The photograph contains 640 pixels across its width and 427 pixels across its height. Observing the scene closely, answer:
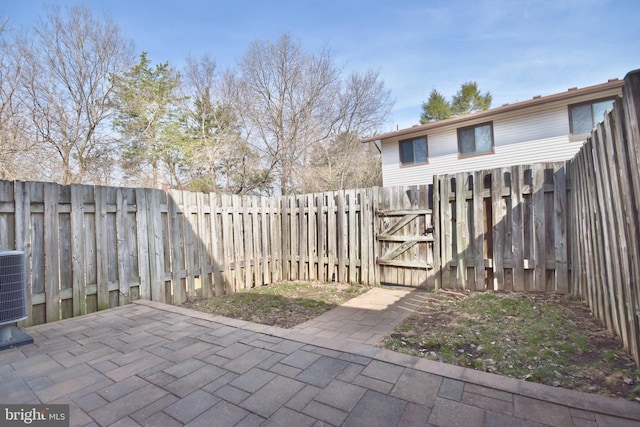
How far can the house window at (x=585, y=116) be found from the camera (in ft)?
27.6

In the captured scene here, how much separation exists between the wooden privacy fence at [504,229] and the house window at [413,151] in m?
7.03

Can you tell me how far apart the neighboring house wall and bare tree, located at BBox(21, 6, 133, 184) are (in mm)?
11781

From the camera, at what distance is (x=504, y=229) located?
4.10 meters

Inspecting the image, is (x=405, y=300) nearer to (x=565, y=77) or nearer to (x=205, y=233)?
(x=205, y=233)

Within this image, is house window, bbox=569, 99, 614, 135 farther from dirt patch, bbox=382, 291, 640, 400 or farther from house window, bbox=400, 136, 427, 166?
dirt patch, bbox=382, 291, 640, 400

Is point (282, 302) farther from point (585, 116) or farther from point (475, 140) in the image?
point (585, 116)

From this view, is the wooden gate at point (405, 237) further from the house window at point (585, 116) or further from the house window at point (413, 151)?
the house window at point (585, 116)

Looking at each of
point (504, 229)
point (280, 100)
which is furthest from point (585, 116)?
point (280, 100)

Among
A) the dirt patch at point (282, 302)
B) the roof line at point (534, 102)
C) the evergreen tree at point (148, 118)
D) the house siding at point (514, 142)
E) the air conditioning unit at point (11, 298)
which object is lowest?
the dirt patch at point (282, 302)

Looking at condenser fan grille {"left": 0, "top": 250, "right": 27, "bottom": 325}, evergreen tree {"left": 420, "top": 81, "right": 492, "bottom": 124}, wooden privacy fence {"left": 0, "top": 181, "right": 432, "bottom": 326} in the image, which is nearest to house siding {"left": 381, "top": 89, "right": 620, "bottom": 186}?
wooden privacy fence {"left": 0, "top": 181, "right": 432, "bottom": 326}

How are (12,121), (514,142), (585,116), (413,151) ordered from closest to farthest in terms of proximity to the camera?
(585,116) → (12,121) → (514,142) → (413,151)

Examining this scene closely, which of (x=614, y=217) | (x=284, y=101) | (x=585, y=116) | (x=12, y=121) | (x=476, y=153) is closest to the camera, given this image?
(x=614, y=217)

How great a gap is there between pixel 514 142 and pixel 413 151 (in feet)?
10.6

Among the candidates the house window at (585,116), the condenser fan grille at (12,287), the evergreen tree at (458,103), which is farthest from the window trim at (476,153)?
the evergreen tree at (458,103)
